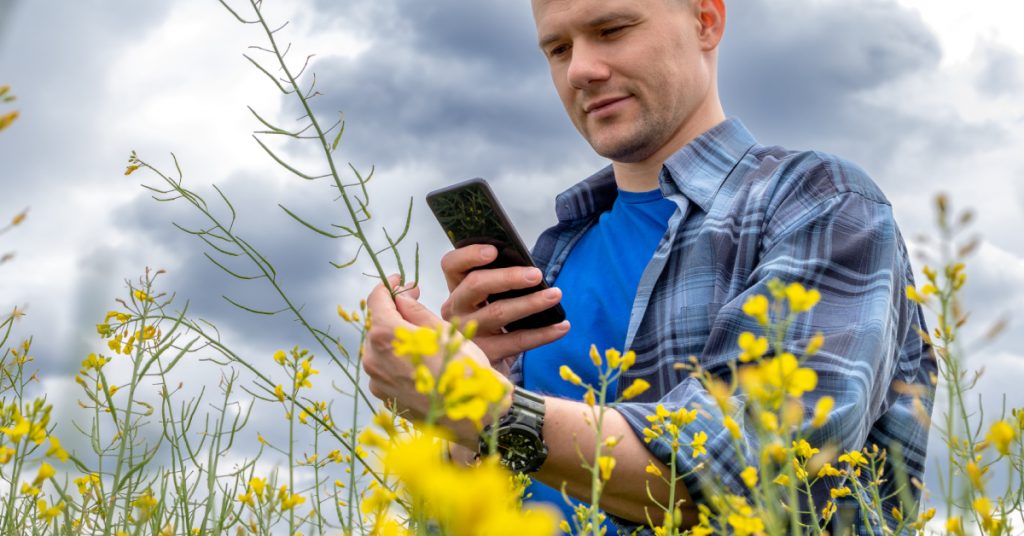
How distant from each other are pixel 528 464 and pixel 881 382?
0.90m

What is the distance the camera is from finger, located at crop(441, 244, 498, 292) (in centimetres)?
219

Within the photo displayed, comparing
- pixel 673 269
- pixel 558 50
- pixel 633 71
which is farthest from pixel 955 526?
pixel 558 50

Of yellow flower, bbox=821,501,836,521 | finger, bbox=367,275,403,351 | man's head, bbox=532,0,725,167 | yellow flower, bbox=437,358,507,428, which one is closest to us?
yellow flower, bbox=437,358,507,428

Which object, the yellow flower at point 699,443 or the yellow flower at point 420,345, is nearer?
the yellow flower at point 420,345

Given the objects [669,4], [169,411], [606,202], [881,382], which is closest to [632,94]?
[669,4]

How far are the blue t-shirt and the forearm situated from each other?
54 cm

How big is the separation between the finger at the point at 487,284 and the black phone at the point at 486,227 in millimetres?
48

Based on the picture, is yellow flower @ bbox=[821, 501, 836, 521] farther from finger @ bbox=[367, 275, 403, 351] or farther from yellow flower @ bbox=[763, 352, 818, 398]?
yellow flower @ bbox=[763, 352, 818, 398]

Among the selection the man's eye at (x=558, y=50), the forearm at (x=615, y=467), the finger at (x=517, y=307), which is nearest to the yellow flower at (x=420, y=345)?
the forearm at (x=615, y=467)

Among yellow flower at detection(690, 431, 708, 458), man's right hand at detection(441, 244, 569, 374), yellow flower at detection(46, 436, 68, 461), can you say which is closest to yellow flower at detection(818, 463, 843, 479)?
yellow flower at detection(690, 431, 708, 458)

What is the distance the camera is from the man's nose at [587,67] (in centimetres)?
276

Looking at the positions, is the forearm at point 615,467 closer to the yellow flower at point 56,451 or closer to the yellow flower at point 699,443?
the yellow flower at point 699,443

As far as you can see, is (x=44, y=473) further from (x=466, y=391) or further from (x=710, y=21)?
(x=710, y=21)

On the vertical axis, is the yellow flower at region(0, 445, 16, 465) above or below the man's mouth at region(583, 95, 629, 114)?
below
